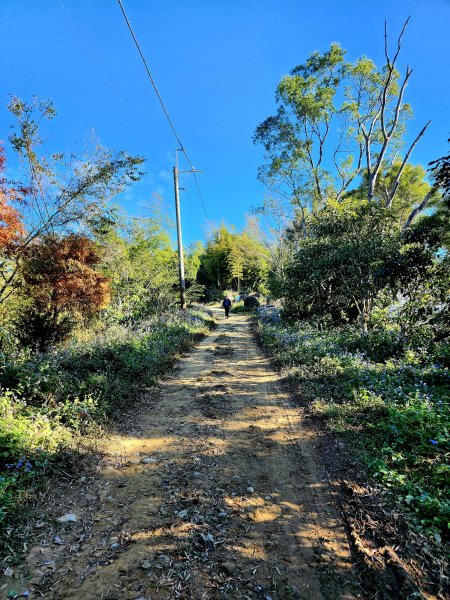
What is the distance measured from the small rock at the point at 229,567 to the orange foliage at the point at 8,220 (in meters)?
7.65

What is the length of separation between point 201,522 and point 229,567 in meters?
0.48

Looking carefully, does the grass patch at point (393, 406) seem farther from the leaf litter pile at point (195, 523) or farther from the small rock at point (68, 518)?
the small rock at point (68, 518)

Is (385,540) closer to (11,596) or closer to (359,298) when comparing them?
(11,596)

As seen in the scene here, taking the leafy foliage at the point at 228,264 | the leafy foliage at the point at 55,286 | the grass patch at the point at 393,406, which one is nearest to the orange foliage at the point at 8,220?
the leafy foliage at the point at 55,286

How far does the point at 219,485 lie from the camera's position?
10.5 feet

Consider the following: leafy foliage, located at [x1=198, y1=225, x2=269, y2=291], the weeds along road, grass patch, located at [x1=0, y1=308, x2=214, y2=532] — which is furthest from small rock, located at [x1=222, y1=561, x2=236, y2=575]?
leafy foliage, located at [x1=198, y1=225, x2=269, y2=291]

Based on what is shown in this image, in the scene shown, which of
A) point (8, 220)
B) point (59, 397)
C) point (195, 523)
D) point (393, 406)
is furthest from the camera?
point (8, 220)

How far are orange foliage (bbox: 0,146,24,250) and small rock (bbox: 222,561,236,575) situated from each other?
7650mm

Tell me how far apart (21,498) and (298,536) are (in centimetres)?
249

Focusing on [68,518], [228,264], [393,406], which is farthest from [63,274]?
[228,264]

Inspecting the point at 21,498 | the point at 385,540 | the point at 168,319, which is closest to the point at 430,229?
the point at 385,540

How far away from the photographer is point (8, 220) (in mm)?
7109

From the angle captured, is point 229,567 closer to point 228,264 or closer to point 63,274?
point 63,274

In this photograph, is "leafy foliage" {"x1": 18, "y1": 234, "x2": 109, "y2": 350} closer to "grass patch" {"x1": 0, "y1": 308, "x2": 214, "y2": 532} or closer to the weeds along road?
"grass patch" {"x1": 0, "y1": 308, "x2": 214, "y2": 532}
